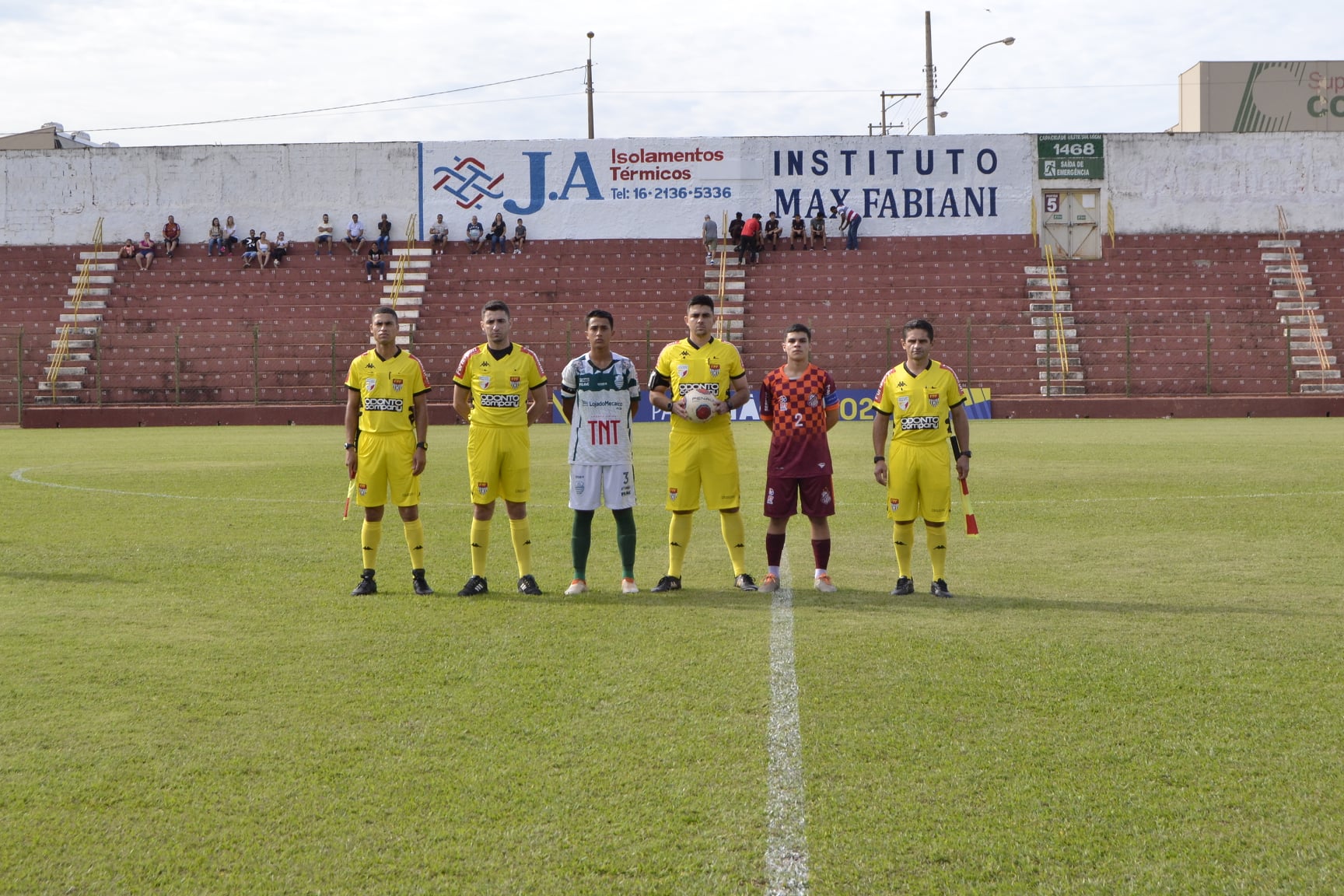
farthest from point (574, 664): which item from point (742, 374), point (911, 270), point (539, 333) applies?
point (911, 270)

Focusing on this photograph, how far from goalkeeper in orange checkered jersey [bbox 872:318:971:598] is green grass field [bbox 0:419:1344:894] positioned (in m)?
0.38

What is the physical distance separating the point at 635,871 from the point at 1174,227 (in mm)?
42018

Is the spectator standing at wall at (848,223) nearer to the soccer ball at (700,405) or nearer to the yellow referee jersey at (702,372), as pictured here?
the yellow referee jersey at (702,372)

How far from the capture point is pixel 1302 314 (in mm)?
36625

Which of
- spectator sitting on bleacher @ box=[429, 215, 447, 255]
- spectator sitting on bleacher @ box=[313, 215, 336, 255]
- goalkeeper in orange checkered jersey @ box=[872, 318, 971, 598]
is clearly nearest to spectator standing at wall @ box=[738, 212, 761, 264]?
spectator sitting on bleacher @ box=[429, 215, 447, 255]

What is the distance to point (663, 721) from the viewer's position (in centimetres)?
501

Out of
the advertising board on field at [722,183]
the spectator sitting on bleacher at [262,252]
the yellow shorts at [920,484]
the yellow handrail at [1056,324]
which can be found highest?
the advertising board on field at [722,183]

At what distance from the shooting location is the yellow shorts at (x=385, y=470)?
827cm

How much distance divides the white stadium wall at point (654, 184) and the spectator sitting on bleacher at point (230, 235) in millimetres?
563

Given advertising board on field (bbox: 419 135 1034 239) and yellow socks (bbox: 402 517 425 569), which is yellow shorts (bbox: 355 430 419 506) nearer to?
yellow socks (bbox: 402 517 425 569)

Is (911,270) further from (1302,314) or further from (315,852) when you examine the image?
(315,852)

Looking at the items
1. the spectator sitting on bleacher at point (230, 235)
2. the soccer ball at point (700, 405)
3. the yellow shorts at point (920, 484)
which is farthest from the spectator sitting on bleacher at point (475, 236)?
the yellow shorts at point (920, 484)

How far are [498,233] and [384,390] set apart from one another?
1287 inches

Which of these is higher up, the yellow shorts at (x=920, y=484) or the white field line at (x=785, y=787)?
the yellow shorts at (x=920, y=484)
